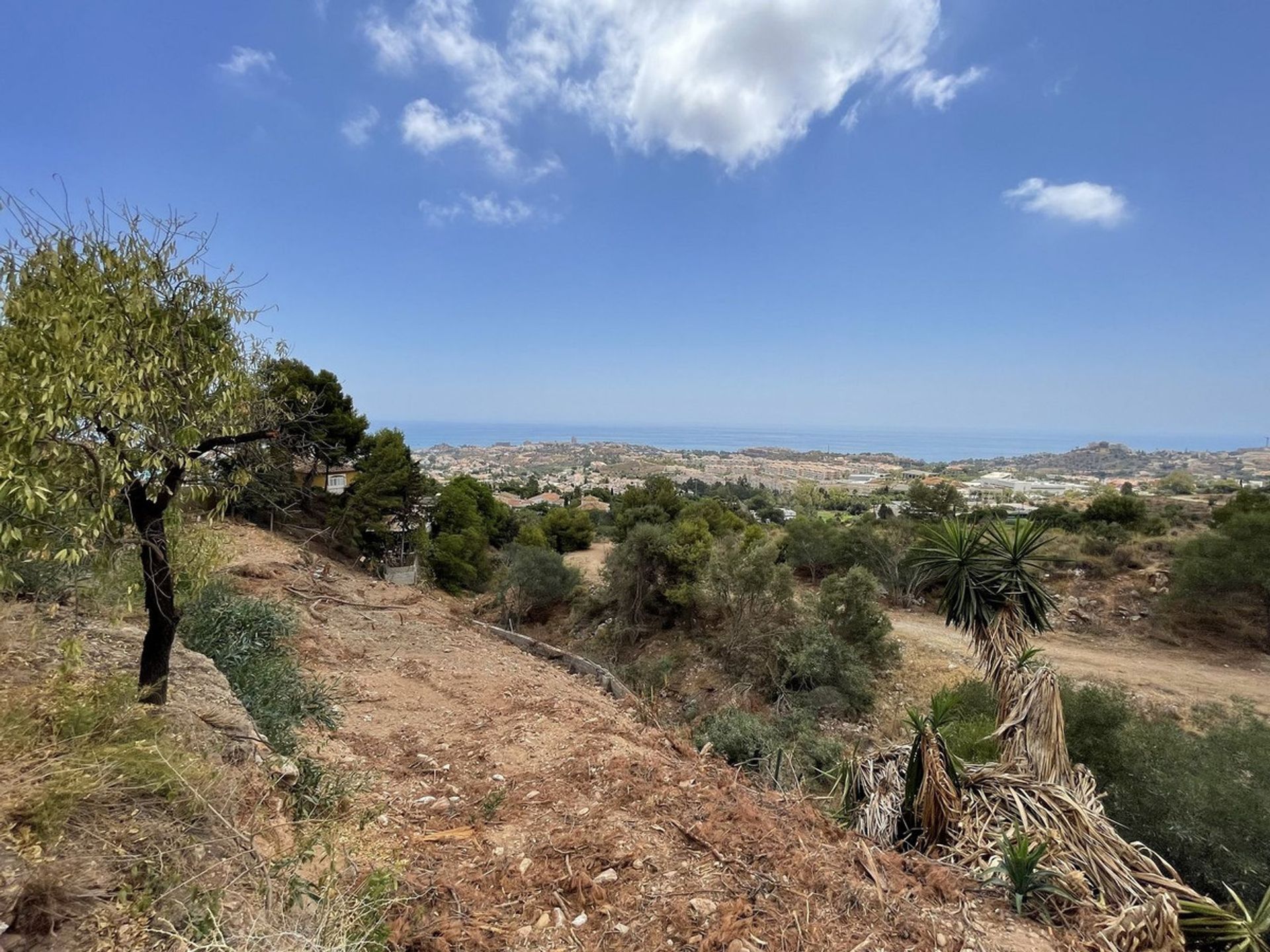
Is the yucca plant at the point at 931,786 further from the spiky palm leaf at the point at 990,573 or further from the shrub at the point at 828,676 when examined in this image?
the shrub at the point at 828,676

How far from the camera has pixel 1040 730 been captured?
3930mm

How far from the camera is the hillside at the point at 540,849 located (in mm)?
2166

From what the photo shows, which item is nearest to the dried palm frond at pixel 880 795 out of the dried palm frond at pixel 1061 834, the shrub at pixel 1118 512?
the dried palm frond at pixel 1061 834

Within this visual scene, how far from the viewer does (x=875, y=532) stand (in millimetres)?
18609

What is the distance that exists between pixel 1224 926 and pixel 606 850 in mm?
3249

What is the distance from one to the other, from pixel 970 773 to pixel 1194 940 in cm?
124

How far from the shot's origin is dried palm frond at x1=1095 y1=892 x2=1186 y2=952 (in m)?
2.64

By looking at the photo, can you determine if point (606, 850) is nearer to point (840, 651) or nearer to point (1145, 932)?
point (1145, 932)

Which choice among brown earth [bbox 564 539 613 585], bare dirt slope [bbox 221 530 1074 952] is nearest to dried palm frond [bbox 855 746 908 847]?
bare dirt slope [bbox 221 530 1074 952]

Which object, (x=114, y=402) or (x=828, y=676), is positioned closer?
(x=114, y=402)

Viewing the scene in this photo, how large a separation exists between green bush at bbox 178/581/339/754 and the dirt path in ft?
31.1

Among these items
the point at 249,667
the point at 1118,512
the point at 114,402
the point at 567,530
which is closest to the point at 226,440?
the point at 114,402

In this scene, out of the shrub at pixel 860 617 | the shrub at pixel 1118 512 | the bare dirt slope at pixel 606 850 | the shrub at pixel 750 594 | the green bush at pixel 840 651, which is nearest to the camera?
the bare dirt slope at pixel 606 850

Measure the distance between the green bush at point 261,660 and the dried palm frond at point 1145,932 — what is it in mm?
5106
